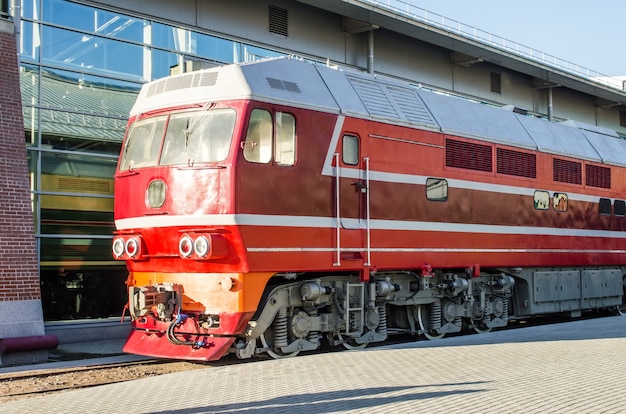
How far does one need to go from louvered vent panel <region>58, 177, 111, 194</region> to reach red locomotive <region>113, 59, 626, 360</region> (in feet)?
10.3

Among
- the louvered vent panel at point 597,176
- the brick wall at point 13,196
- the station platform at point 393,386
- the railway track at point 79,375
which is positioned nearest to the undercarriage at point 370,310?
the station platform at point 393,386

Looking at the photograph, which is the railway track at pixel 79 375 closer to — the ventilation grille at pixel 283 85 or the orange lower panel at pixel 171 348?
the orange lower panel at pixel 171 348

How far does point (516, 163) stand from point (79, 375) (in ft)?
29.9

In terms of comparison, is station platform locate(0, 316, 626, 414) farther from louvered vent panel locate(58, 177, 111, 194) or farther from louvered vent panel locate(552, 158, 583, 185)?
louvered vent panel locate(58, 177, 111, 194)

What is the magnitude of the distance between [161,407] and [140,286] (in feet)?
12.9

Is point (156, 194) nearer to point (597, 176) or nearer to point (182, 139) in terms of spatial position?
point (182, 139)

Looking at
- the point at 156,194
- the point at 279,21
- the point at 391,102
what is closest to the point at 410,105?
the point at 391,102

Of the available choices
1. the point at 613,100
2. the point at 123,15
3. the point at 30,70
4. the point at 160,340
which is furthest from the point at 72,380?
the point at 613,100

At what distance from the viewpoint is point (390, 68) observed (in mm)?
20000

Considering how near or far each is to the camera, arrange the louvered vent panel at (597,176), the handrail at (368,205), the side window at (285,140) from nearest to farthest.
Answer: the side window at (285,140) < the handrail at (368,205) < the louvered vent panel at (597,176)

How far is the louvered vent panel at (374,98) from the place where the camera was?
11844mm

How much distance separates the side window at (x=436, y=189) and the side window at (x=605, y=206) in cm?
625

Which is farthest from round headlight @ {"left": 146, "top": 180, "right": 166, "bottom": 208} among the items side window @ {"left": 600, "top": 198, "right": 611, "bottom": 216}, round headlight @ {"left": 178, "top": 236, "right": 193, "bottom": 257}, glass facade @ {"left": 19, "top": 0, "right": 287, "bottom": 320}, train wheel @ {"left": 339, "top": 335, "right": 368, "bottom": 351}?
side window @ {"left": 600, "top": 198, "right": 611, "bottom": 216}

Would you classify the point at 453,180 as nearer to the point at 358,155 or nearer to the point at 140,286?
the point at 358,155
